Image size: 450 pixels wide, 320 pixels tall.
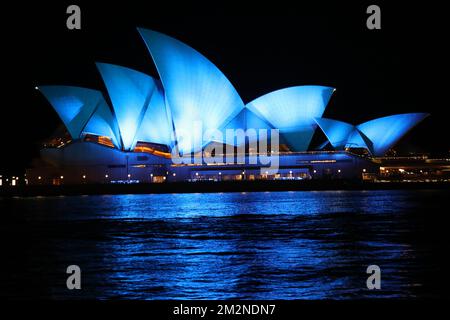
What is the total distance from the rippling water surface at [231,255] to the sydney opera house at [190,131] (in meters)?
17.6

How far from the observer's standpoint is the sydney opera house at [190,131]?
137ft

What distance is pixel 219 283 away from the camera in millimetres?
10344

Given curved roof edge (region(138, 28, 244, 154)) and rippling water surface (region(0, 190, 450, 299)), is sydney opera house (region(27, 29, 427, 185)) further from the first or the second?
rippling water surface (region(0, 190, 450, 299))

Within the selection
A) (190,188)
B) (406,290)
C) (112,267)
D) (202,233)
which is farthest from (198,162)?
(406,290)

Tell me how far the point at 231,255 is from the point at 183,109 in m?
29.7

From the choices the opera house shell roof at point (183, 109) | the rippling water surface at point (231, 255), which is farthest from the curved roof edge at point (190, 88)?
the rippling water surface at point (231, 255)

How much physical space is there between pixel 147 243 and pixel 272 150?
118 ft

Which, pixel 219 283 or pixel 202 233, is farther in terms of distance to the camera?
pixel 202 233

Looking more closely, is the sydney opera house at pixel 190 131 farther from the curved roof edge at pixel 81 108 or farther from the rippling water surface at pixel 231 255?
the rippling water surface at pixel 231 255

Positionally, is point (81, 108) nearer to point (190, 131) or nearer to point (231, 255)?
point (190, 131)

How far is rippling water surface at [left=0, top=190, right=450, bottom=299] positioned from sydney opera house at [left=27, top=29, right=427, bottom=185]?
693 inches

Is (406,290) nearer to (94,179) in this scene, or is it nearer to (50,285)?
(50,285)

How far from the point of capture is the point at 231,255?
1392 centimetres
